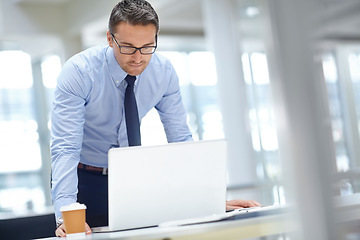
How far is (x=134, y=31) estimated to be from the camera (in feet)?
6.47

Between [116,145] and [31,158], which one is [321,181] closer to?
[116,145]

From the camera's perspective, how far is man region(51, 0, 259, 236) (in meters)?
1.97

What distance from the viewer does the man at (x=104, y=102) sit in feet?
6.45

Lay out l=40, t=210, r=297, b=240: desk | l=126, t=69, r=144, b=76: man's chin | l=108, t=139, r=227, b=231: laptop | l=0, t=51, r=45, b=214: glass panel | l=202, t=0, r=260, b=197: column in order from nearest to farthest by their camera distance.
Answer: l=40, t=210, r=297, b=240: desk → l=108, t=139, r=227, b=231: laptop → l=126, t=69, r=144, b=76: man's chin → l=202, t=0, r=260, b=197: column → l=0, t=51, r=45, b=214: glass panel

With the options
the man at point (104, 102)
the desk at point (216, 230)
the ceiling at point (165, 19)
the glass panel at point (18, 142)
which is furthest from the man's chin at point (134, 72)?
the glass panel at point (18, 142)

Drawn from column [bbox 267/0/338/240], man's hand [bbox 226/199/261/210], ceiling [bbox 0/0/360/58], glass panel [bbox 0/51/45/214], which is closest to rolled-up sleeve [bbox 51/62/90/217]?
man's hand [bbox 226/199/261/210]

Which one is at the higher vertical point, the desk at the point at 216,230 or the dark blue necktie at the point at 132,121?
the dark blue necktie at the point at 132,121

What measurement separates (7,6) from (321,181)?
6.74 m

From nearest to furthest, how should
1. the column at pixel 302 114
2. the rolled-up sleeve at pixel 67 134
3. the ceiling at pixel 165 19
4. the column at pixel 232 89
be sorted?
the column at pixel 302 114
the rolled-up sleeve at pixel 67 134
the column at pixel 232 89
the ceiling at pixel 165 19

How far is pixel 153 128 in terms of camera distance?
28.9 ft

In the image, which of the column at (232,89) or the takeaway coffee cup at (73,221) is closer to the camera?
the takeaway coffee cup at (73,221)

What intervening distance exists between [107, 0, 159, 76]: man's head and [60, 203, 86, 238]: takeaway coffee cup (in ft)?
2.14

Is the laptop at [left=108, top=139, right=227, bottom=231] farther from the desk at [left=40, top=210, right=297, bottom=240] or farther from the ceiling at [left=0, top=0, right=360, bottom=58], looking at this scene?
the ceiling at [left=0, top=0, right=360, bottom=58]

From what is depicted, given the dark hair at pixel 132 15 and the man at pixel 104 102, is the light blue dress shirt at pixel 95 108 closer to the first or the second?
the man at pixel 104 102
